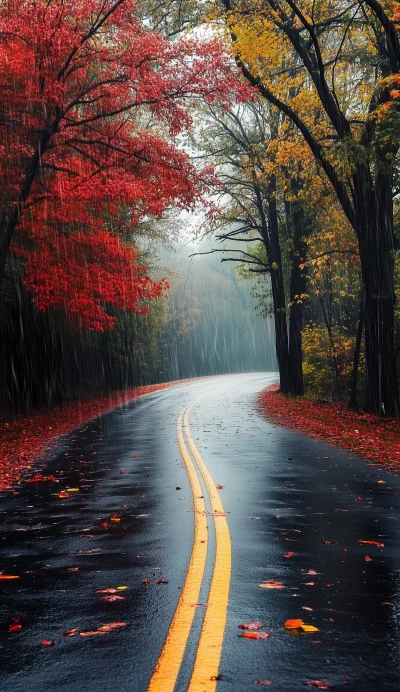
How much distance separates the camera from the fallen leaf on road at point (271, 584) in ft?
16.9

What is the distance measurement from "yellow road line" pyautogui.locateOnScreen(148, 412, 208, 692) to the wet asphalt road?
6 centimetres

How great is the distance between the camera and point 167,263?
90312 millimetres

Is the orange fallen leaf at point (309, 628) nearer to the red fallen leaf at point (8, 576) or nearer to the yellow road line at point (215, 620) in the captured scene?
the yellow road line at point (215, 620)

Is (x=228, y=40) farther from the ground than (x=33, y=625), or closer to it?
farther from the ground

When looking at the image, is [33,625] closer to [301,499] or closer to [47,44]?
[301,499]

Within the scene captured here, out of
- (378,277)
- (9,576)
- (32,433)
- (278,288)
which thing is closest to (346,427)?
(378,277)

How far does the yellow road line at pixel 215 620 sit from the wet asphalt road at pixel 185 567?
0.06m

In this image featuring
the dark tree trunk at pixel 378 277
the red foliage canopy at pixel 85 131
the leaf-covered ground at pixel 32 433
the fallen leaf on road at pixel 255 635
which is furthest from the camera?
the dark tree trunk at pixel 378 277

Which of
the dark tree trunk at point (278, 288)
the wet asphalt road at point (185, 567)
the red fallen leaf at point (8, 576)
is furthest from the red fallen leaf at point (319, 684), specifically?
the dark tree trunk at point (278, 288)

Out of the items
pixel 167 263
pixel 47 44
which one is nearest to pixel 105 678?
pixel 47 44

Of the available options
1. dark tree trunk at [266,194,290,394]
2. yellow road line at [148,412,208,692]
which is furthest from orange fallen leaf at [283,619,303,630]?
dark tree trunk at [266,194,290,394]

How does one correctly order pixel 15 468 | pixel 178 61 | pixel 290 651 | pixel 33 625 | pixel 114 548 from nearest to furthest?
pixel 290 651 → pixel 33 625 → pixel 114 548 → pixel 15 468 → pixel 178 61

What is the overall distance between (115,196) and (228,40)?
16.0ft

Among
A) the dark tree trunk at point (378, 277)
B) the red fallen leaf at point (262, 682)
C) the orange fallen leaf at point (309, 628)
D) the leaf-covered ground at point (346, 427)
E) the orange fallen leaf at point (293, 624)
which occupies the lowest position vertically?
the leaf-covered ground at point (346, 427)
